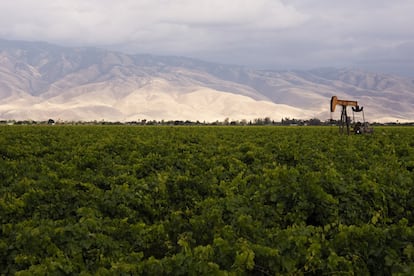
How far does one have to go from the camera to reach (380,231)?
760cm

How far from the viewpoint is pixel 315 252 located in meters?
6.85

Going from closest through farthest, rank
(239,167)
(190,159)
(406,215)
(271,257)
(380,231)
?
(271,257) < (380,231) < (406,215) < (239,167) < (190,159)

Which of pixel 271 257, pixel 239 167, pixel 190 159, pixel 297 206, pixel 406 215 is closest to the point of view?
pixel 271 257

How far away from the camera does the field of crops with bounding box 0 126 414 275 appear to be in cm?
677

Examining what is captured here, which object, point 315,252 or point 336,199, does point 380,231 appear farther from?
point 336,199

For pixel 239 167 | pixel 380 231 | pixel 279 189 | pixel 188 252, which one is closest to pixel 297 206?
pixel 279 189

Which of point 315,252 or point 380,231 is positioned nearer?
point 315,252

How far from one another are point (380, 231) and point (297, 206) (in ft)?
8.04

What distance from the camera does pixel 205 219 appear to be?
9180mm

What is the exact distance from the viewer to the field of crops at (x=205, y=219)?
6.77 meters

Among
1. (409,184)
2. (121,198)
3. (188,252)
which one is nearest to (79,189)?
(121,198)

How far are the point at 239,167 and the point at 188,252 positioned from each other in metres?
8.56

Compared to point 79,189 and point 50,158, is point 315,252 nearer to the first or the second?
point 79,189

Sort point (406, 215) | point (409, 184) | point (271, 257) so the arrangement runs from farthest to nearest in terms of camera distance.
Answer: point (409, 184)
point (406, 215)
point (271, 257)
